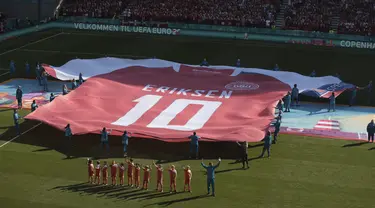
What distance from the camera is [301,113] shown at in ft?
118

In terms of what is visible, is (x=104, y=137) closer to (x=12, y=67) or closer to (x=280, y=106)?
(x=280, y=106)

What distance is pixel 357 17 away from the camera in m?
57.2

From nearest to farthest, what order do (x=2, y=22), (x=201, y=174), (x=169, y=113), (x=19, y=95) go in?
(x=201, y=174) < (x=169, y=113) < (x=19, y=95) < (x=2, y=22)

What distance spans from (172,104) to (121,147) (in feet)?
17.3

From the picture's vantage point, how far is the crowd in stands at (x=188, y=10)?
58.4 metres

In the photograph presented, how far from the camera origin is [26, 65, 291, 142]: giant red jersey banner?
29.5 metres

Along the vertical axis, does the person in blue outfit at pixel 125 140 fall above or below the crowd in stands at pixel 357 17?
below

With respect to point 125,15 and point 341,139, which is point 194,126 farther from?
point 125,15

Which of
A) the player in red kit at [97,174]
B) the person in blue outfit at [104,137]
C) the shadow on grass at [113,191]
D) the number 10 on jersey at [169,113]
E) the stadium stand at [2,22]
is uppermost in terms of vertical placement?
the stadium stand at [2,22]

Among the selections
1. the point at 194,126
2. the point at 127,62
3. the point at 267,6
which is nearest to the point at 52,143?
the point at 194,126

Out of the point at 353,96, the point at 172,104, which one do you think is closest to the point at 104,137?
the point at 172,104

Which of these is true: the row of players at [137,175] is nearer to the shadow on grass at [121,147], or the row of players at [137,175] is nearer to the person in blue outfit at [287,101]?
the shadow on grass at [121,147]

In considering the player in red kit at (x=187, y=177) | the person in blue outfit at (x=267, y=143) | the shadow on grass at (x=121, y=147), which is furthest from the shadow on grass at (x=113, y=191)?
the person in blue outfit at (x=267, y=143)

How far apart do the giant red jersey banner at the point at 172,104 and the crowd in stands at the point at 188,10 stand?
63.4 feet
